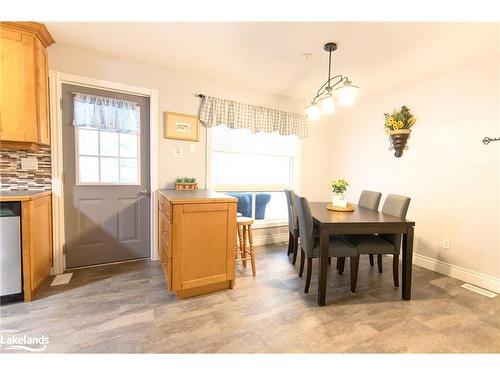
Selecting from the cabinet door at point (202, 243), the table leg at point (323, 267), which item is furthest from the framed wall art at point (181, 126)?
the table leg at point (323, 267)

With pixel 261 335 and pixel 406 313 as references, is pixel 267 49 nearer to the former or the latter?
pixel 261 335

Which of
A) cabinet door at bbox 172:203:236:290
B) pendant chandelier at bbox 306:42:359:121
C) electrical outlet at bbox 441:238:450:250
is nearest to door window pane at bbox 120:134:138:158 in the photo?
cabinet door at bbox 172:203:236:290

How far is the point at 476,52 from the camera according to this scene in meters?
A: 2.33

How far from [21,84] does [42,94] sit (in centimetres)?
16

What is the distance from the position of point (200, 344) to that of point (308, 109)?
2236 millimetres

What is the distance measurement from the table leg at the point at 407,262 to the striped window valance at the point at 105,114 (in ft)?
10.0

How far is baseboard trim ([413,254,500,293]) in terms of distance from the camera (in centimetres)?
238

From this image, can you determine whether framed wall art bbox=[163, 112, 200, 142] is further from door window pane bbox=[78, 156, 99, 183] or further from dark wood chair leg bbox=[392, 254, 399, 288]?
dark wood chair leg bbox=[392, 254, 399, 288]

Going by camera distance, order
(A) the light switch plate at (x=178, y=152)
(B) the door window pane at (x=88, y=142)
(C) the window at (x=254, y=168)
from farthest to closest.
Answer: (C) the window at (x=254, y=168) < (A) the light switch plate at (x=178, y=152) < (B) the door window pane at (x=88, y=142)

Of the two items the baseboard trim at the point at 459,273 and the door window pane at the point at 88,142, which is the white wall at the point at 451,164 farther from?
the door window pane at the point at 88,142

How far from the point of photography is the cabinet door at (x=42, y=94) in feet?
6.91

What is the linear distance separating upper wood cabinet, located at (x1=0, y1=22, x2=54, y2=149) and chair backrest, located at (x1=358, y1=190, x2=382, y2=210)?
11.7ft

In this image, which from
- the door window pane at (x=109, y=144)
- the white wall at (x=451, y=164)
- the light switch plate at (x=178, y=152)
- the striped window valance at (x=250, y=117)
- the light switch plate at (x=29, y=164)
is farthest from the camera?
the striped window valance at (x=250, y=117)

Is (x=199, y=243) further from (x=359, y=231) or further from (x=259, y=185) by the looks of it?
(x=259, y=185)
